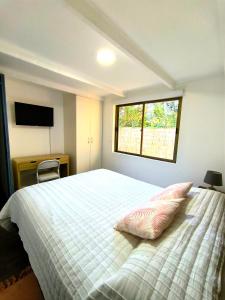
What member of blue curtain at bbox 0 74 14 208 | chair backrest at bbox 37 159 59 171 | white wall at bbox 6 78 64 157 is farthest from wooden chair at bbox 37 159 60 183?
white wall at bbox 6 78 64 157

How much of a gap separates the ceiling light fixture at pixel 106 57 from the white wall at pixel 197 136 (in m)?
1.35

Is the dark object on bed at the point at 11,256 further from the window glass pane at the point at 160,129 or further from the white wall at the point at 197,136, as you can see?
the window glass pane at the point at 160,129

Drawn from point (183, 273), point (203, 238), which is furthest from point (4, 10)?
point (203, 238)

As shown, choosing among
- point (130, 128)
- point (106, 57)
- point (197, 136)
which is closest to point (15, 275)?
point (106, 57)

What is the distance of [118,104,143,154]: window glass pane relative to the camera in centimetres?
338

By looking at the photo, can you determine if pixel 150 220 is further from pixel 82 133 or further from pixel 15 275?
pixel 82 133

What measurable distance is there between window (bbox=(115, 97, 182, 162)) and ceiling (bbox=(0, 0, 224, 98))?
740 mm

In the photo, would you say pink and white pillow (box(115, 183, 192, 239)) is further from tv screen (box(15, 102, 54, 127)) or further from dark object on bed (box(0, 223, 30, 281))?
tv screen (box(15, 102, 54, 127))

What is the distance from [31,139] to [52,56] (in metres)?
2.00

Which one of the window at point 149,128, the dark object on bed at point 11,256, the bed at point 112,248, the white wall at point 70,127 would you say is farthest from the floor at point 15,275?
the window at point 149,128

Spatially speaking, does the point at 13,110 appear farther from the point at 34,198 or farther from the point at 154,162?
the point at 154,162

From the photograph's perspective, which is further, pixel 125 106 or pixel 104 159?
pixel 104 159

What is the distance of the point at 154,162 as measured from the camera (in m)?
3.05

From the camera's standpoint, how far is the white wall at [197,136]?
2.24 metres
